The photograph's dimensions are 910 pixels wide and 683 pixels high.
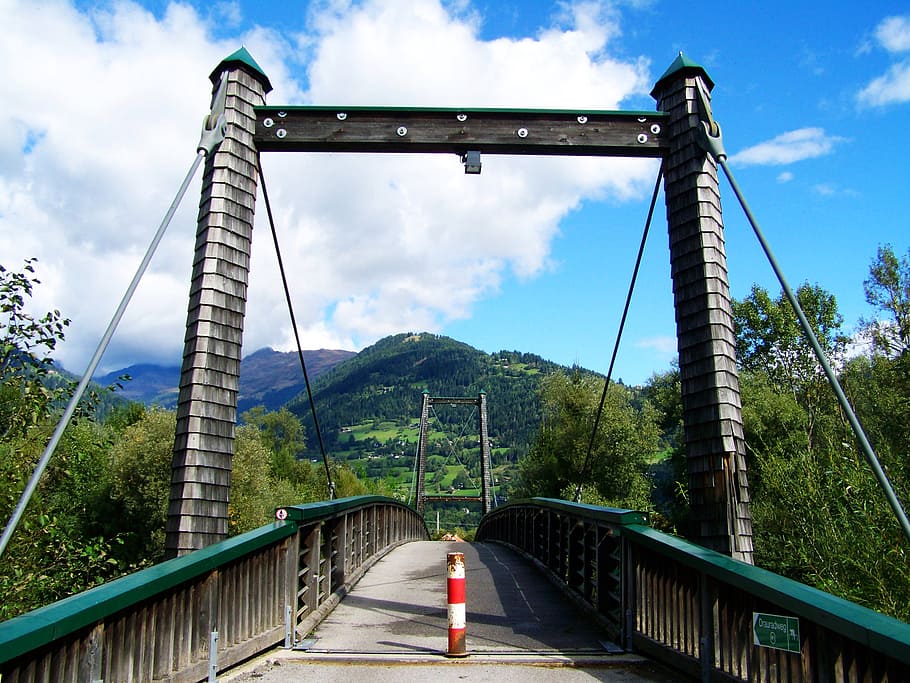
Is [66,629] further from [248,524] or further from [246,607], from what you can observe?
[248,524]

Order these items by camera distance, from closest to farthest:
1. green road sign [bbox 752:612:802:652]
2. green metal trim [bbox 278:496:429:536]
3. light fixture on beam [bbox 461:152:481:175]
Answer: green road sign [bbox 752:612:802:652] → green metal trim [bbox 278:496:429:536] → light fixture on beam [bbox 461:152:481:175]

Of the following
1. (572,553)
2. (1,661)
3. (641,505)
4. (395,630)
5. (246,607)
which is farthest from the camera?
(641,505)

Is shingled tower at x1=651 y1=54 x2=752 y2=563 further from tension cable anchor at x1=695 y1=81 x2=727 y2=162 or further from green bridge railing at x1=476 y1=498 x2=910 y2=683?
green bridge railing at x1=476 y1=498 x2=910 y2=683

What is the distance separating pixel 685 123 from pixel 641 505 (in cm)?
2625

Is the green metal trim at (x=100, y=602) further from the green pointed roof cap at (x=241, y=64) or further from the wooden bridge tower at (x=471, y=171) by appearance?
the green pointed roof cap at (x=241, y=64)

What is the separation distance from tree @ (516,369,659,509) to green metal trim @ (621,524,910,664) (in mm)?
26676

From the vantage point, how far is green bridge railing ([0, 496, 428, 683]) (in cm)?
273

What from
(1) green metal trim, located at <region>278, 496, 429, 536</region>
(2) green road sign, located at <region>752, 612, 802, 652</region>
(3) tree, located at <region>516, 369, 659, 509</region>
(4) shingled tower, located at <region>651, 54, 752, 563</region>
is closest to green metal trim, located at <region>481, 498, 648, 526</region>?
(4) shingled tower, located at <region>651, 54, 752, 563</region>

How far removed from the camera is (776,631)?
3.24 m

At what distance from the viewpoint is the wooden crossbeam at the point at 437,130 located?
22.4 feet

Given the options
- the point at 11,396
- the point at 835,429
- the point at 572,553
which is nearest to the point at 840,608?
the point at 572,553

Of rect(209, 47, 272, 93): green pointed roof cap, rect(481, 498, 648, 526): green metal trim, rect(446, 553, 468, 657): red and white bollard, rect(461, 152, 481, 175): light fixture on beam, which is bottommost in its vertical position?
rect(446, 553, 468, 657): red and white bollard

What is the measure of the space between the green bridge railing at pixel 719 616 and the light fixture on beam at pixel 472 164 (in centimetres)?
333

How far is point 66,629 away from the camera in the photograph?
2.73 metres
